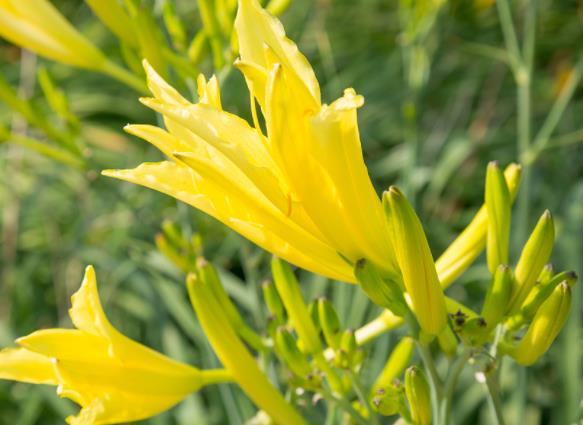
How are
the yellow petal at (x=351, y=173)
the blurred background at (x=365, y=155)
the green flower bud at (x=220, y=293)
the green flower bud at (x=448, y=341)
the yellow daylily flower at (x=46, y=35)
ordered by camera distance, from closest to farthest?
the yellow petal at (x=351, y=173)
the green flower bud at (x=448, y=341)
the green flower bud at (x=220, y=293)
the yellow daylily flower at (x=46, y=35)
the blurred background at (x=365, y=155)

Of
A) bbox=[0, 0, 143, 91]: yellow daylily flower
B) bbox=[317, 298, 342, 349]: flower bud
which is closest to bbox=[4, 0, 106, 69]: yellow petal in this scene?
bbox=[0, 0, 143, 91]: yellow daylily flower

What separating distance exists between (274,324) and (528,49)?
59 cm

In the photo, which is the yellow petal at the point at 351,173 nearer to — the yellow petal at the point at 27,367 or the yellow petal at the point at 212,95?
the yellow petal at the point at 212,95

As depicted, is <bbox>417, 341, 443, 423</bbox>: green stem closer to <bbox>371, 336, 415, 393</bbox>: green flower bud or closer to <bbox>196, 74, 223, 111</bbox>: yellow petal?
<bbox>371, 336, 415, 393</bbox>: green flower bud

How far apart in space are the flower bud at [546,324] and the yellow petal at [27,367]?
1.16 feet

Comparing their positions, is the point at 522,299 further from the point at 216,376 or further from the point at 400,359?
the point at 216,376

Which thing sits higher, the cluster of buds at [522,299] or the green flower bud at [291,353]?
the cluster of buds at [522,299]

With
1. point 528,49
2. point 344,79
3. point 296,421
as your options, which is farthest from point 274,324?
point 344,79

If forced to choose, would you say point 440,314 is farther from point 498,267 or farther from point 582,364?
point 582,364

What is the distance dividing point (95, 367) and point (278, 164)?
21 cm

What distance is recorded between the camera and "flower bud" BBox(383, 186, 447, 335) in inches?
22.3

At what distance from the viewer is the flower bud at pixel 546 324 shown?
2.00 feet

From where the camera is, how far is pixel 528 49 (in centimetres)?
118

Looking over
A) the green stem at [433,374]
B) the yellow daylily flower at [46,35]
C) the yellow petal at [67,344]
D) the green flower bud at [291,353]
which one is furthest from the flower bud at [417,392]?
the yellow daylily flower at [46,35]
